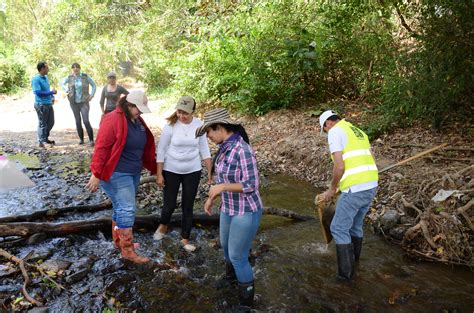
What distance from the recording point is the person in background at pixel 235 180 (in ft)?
10.4

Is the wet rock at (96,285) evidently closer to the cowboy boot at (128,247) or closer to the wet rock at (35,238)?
the cowboy boot at (128,247)

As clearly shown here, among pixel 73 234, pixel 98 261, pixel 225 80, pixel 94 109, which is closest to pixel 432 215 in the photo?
pixel 98 261

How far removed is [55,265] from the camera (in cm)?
418

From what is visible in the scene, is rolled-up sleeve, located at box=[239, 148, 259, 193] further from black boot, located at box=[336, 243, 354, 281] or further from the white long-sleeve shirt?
black boot, located at box=[336, 243, 354, 281]

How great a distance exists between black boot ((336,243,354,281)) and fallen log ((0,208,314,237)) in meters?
1.69

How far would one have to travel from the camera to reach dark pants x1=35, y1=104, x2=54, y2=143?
31.3ft

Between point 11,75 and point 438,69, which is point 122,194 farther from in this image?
point 11,75

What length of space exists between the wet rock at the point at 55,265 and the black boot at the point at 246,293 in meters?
1.95

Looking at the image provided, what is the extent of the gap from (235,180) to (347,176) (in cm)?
144

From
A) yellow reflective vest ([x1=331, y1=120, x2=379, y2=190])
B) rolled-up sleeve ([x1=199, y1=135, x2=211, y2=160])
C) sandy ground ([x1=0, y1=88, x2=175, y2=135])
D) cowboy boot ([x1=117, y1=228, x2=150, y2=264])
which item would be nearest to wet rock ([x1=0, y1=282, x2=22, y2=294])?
cowboy boot ([x1=117, y1=228, x2=150, y2=264])

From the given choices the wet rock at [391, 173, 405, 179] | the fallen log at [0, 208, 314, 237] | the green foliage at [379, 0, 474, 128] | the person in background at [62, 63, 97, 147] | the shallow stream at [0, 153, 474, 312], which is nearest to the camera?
the shallow stream at [0, 153, 474, 312]

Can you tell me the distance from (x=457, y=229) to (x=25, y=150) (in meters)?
9.59

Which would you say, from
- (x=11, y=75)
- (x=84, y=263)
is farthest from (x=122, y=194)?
(x=11, y=75)

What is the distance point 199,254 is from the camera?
4.84m
